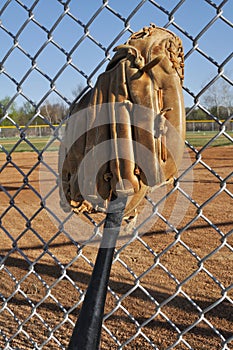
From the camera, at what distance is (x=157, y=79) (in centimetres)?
115

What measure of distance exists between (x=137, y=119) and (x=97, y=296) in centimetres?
48

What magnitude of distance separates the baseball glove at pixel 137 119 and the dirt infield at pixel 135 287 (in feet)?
0.75

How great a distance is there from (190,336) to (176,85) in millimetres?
1574

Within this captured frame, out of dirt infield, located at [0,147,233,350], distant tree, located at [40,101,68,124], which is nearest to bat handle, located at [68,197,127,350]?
dirt infield, located at [0,147,233,350]

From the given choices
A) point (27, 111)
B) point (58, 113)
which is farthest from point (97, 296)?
point (27, 111)

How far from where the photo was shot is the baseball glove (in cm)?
114

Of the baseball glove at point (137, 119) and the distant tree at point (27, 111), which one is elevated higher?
the baseball glove at point (137, 119)

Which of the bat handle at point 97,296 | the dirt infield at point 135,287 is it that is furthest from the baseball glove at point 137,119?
the dirt infield at point 135,287

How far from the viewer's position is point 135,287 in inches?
60.0

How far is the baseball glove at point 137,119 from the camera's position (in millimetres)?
1142

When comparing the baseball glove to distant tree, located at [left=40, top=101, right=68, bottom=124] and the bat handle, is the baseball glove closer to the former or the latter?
the bat handle

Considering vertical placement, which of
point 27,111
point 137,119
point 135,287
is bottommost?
point 27,111

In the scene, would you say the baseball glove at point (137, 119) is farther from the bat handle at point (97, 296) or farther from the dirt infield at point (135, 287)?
the dirt infield at point (135, 287)

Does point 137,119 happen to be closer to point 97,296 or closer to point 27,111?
point 97,296
